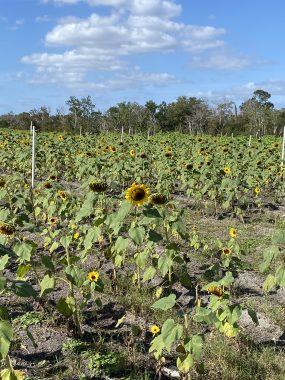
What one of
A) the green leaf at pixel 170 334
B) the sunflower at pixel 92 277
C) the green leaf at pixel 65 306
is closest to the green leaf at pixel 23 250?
Answer: the green leaf at pixel 65 306

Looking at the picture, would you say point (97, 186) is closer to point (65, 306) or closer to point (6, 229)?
point (6, 229)

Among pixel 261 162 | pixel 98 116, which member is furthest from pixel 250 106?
pixel 261 162

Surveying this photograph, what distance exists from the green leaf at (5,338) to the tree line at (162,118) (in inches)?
1297

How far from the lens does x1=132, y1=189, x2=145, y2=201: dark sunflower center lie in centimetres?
385

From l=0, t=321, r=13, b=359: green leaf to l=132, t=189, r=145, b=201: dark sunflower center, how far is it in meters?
1.70

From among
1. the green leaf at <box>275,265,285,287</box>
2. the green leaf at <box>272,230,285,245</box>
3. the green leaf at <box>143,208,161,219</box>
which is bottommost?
the green leaf at <box>275,265,285,287</box>

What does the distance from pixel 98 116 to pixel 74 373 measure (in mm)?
36682

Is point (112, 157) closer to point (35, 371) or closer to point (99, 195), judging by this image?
point (99, 195)

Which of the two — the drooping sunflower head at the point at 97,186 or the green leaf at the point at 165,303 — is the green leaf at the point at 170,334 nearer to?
the green leaf at the point at 165,303

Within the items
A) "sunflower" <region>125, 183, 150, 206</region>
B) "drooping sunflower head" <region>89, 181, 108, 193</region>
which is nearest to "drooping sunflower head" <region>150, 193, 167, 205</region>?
"sunflower" <region>125, 183, 150, 206</region>

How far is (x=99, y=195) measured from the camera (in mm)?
4359

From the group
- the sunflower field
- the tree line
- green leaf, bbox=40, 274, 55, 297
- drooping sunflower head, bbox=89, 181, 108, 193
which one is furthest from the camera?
the tree line

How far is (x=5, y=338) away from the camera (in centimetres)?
231

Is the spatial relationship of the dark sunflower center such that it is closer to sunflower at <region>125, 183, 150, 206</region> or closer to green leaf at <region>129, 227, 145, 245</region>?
sunflower at <region>125, 183, 150, 206</region>
